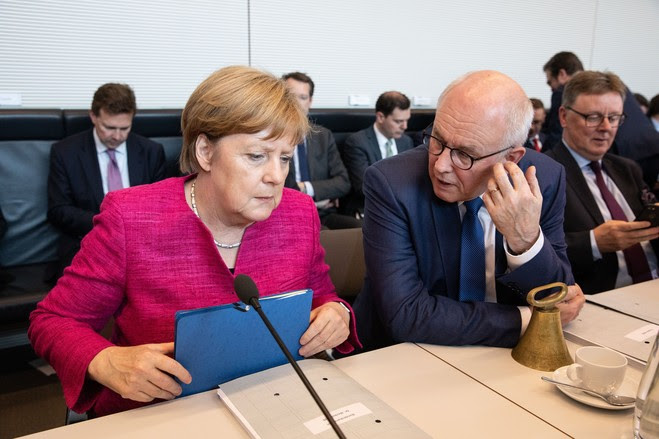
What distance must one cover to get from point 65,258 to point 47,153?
0.65 metres

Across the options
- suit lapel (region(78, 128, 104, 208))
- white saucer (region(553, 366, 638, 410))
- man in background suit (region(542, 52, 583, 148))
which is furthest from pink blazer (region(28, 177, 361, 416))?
man in background suit (region(542, 52, 583, 148))

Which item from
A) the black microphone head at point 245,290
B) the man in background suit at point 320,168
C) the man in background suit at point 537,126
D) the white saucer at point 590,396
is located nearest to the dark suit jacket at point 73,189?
the man in background suit at point 320,168

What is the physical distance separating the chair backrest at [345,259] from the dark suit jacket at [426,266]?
0.38ft

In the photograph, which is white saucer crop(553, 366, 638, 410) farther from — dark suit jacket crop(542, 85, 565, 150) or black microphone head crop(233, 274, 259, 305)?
dark suit jacket crop(542, 85, 565, 150)

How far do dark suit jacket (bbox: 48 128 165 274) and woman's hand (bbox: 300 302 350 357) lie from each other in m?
2.05

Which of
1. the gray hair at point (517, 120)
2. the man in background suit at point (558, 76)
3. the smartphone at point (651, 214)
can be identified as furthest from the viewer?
the man in background suit at point (558, 76)


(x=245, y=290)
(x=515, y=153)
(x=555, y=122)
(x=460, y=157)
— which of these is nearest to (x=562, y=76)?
(x=555, y=122)

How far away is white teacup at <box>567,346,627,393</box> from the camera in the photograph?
1.03 metres

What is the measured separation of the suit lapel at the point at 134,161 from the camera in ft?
10.5

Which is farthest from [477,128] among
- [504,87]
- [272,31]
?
[272,31]

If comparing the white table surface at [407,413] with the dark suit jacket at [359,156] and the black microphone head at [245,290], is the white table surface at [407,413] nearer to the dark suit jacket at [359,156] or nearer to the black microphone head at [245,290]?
the black microphone head at [245,290]

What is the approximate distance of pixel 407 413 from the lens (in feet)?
3.32

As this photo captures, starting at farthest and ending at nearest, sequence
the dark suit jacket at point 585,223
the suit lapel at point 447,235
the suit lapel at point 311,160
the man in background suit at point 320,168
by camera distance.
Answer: the suit lapel at point 311,160 → the man in background suit at point 320,168 → the dark suit jacket at point 585,223 → the suit lapel at point 447,235

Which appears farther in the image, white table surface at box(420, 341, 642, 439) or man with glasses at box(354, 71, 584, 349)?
man with glasses at box(354, 71, 584, 349)
